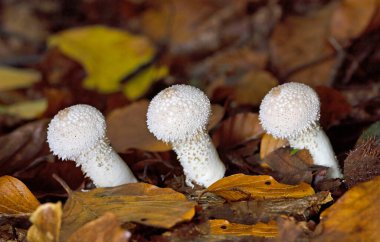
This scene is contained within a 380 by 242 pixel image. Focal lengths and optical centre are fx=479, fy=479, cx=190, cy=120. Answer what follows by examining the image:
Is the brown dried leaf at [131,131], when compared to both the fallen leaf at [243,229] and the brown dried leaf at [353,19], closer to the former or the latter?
the fallen leaf at [243,229]

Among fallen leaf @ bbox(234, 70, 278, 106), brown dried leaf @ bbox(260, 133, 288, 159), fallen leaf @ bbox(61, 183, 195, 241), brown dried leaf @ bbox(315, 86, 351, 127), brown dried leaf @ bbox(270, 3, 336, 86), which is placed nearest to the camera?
fallen leaf @ bbox(61, 183, 195, 241)

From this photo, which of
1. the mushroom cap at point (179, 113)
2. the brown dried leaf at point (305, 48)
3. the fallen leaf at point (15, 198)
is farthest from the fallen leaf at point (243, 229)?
the brown dried leaf at point (305, 48)

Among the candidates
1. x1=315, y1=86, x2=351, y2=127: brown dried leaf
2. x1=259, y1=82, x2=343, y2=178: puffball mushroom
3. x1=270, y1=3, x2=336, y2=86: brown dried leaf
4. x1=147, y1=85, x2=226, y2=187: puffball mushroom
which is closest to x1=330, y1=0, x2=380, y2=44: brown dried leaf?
x1=270, y1=3, x2=336, y2=86: brown dried leaf

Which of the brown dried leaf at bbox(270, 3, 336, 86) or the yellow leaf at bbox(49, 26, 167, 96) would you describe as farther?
the yellow leaf at bbox(49, 26, 167, 96)

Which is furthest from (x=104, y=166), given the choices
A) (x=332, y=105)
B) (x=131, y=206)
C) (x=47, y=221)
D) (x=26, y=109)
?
(x=26, y=109)

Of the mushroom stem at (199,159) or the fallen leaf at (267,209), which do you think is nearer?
the fallen leaf at (267,209)

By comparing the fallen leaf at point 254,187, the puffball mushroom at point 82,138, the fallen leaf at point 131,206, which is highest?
the puffball mushroom at point 82,138

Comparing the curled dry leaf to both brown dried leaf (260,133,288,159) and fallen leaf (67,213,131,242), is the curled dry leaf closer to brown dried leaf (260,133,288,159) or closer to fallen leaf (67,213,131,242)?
brown dried leaf (260,133,288,159)
